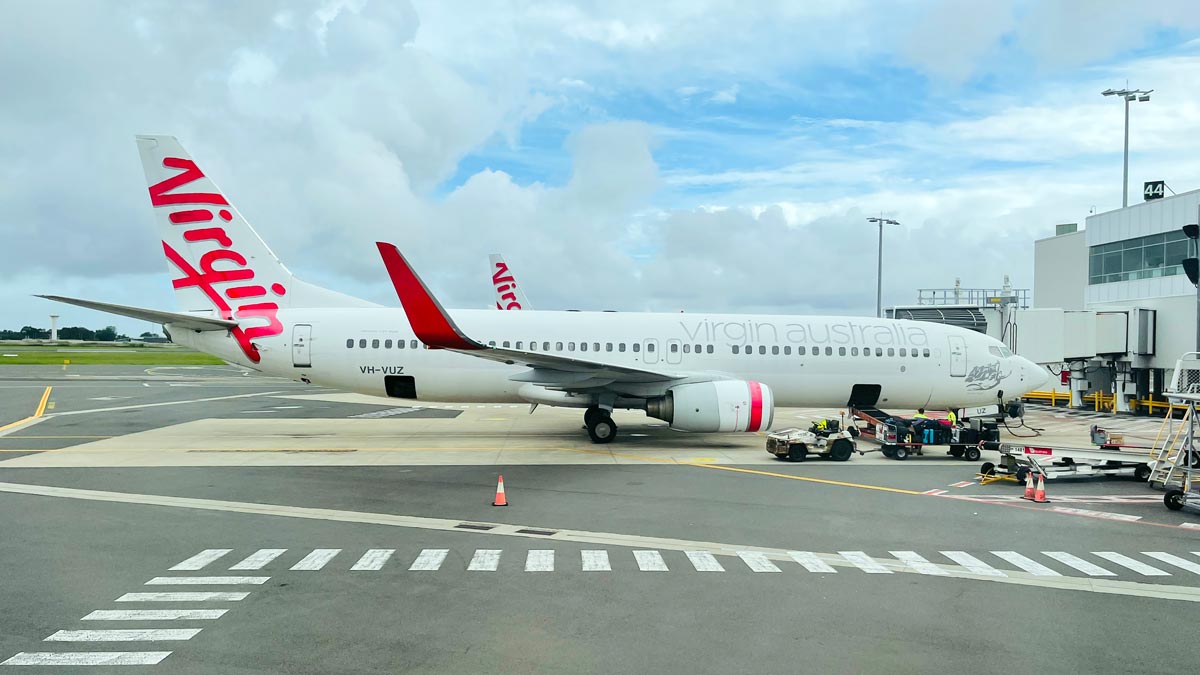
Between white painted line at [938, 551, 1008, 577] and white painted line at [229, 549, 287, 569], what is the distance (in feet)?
27.0

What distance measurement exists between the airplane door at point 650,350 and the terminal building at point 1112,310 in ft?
42.8

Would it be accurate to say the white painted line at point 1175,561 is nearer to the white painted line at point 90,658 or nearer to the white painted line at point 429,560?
the white painted line at point 429,560

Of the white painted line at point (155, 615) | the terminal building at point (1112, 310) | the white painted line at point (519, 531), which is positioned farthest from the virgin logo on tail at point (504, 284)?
the white painted line at point (155, 615)

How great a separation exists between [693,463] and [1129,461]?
8577mm

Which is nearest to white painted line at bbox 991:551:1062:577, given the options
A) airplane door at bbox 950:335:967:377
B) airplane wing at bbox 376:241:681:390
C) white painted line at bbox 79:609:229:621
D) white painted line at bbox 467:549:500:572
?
white painted line at bbox 467:549:500:572

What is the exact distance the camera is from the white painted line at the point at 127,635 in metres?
6.87

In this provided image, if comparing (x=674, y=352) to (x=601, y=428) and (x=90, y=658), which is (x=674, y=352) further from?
(x=90, y=658)

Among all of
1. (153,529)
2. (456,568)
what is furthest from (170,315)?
(456,568)

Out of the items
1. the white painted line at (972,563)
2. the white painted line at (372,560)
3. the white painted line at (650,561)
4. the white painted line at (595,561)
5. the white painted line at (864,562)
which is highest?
the white painted line at (972,563)

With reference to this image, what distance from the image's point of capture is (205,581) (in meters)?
8.64

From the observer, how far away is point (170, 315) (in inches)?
816

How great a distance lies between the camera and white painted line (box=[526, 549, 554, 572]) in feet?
30.3

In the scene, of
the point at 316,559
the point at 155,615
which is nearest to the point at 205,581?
the point at 155,615

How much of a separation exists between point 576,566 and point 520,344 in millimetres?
13343
